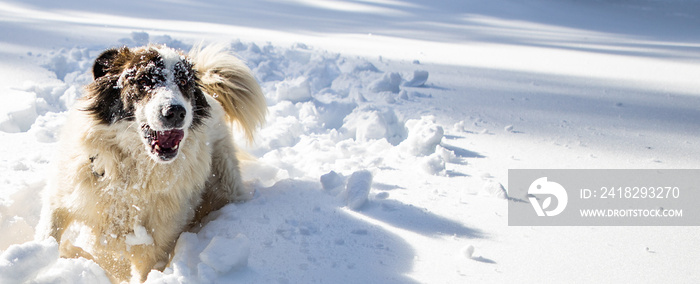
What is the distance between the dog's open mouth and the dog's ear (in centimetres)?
40

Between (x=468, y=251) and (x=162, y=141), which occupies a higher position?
(x=162, y=141)

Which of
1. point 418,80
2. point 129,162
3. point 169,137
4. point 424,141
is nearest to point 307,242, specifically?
point 169,137

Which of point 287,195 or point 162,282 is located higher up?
point 287,195

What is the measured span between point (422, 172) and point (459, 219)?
708 mm

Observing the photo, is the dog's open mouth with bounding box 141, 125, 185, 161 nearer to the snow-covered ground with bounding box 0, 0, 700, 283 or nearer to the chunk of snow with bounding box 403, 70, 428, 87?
the snow-covered ground with bounding box 0, 0, 700, 283

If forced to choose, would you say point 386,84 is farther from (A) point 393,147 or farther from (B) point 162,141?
(B) point 162,141

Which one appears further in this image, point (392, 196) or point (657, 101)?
point (657, 101)

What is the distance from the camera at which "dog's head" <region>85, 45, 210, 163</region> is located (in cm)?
215

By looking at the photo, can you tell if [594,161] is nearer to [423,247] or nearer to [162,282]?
[423,247]

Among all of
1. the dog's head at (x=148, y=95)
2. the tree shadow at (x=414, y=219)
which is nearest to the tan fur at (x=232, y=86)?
the dog's head at (x=148, y=95)

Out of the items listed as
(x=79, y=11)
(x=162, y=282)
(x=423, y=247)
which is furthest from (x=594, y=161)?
(x=79, y=11)

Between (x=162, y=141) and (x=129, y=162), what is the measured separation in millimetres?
260

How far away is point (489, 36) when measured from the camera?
10586mm

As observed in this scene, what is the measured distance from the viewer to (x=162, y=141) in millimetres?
2273
